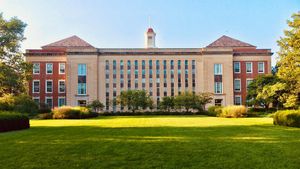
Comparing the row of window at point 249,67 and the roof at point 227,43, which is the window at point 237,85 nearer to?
the row of window at point 249,67

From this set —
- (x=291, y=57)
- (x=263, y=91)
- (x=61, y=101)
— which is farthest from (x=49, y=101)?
(x=291, y=57)

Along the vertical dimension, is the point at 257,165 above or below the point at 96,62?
below

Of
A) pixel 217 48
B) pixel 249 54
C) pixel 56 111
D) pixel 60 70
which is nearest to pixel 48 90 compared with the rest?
pixel 60 70

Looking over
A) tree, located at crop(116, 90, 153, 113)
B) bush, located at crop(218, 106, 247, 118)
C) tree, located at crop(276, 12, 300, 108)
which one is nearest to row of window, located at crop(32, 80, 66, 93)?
tree, located at crop(116, 90, 153, 113)

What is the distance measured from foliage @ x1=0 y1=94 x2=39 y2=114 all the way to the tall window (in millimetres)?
19670

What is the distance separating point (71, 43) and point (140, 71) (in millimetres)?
16739

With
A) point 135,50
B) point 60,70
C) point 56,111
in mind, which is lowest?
point 56,111

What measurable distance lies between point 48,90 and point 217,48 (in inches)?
1433

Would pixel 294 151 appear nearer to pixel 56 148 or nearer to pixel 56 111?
pixel 56 148

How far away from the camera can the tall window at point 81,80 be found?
57725mm

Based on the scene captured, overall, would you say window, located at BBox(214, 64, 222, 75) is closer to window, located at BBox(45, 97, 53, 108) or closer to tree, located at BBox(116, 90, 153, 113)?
tree, located at BBox(116, 90, 153, 113)

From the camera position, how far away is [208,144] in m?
9.00

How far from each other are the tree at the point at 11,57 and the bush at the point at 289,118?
2751cm

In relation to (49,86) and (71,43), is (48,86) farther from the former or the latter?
(71,43)
